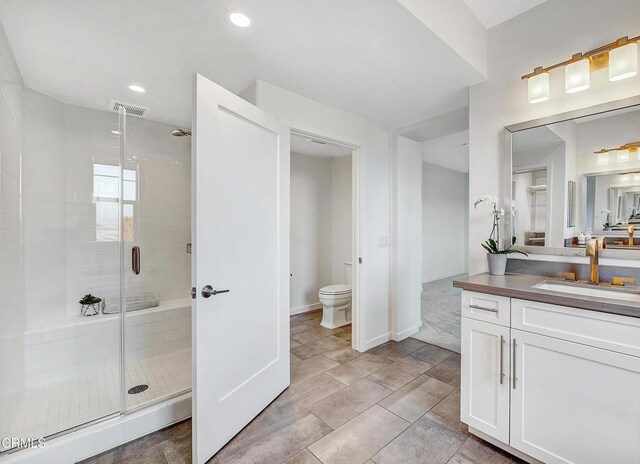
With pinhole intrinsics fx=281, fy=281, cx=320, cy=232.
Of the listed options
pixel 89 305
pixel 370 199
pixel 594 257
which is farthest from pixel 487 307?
pixel 89 305

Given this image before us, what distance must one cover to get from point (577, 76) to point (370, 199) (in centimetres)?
173

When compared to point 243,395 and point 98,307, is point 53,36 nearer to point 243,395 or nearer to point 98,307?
point 98,307

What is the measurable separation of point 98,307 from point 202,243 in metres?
1.95

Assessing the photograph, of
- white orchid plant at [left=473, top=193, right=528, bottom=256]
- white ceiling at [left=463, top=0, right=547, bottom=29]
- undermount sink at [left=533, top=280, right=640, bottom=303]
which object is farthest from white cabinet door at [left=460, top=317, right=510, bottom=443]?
white ceiling at [left=463, top=0, right=547, bottom=29]

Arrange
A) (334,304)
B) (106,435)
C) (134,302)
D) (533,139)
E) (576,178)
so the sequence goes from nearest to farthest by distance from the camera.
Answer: (106,435)
(576,178)
(533,139)
(134,302)
(334,304)

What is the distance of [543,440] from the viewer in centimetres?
137

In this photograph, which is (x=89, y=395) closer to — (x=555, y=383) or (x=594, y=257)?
(x=555, y=383)

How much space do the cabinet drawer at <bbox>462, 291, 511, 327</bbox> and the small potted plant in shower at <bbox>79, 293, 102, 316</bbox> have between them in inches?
121

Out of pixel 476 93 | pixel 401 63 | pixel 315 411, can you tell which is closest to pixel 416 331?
pixel 315 411

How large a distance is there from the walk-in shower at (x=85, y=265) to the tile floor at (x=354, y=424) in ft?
1.82

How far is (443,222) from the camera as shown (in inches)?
252

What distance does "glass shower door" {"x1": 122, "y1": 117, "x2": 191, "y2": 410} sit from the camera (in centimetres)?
262

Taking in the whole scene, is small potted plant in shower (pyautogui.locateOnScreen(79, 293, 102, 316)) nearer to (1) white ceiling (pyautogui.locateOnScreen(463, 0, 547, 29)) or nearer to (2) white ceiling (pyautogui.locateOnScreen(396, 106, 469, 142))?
(2) white ceiling (pyautogui.locateOnScreen(396, 106, 469, 142))

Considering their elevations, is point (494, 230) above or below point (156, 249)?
above
